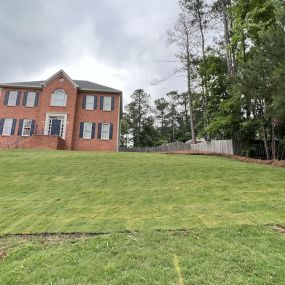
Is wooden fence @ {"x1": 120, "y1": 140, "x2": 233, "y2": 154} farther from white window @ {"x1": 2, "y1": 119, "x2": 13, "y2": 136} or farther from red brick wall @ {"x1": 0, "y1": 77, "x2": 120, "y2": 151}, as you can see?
white window @ {"x1": 2, "y1": 119, "x2": 13, "y2": 136}

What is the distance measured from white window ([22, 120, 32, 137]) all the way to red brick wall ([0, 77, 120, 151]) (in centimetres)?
38

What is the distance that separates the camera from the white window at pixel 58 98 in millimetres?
24578

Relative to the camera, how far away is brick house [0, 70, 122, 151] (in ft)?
79.1

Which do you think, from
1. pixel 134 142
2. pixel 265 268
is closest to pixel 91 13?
pixel 265 268

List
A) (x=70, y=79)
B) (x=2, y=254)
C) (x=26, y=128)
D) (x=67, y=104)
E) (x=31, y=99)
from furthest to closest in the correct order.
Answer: (x=70, y=79) → (x=31, y=99) → (x=67, y=104) → (x=26, y=128) → (x=2, y=254)

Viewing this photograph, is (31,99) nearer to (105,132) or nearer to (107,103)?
(107,103)

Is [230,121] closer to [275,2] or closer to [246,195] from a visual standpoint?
[275,2]

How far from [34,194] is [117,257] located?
191 inches

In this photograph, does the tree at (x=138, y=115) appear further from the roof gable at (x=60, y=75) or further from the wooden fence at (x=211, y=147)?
the roof gable at (x=60, y=75)

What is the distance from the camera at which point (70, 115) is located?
24.3 meters

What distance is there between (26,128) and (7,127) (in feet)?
5.25

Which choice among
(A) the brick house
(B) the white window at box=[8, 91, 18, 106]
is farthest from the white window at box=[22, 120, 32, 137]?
(B) the white window at box=[8, 91, 18, 106]

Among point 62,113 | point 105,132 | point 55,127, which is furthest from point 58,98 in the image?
point 105,132

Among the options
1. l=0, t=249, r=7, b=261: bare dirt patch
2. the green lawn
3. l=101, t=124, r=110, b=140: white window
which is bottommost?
l=0, t=249, r=7, b=261: bare dirt patch
